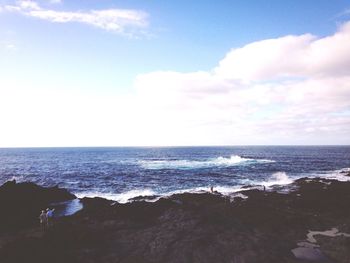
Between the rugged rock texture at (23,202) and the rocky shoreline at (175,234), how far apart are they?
8 centimetres

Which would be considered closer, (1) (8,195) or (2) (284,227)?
(2) (284,227)

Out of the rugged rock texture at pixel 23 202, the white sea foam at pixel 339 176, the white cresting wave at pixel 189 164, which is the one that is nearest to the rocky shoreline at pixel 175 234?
the rugged rock texture at pixel 23 202

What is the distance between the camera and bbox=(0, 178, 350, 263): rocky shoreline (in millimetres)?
15953

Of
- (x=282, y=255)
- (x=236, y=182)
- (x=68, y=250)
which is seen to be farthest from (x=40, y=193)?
(x=236, y=182)

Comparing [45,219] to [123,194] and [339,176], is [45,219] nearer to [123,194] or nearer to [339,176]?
[123,194]

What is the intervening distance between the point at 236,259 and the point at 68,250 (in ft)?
30.4

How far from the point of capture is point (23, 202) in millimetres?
27641

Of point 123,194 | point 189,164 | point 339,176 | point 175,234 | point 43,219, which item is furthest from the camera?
point 189,164

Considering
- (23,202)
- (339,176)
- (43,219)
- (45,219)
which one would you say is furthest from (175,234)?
(339,176)

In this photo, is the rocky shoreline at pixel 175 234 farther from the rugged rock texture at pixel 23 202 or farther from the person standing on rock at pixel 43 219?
the person standing on rock at pixel 43 219

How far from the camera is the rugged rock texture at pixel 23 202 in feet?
75.0

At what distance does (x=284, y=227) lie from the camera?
22.0 meters

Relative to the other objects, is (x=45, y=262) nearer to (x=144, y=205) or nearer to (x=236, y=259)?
(x=236, y=259)

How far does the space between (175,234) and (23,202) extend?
17.1m
